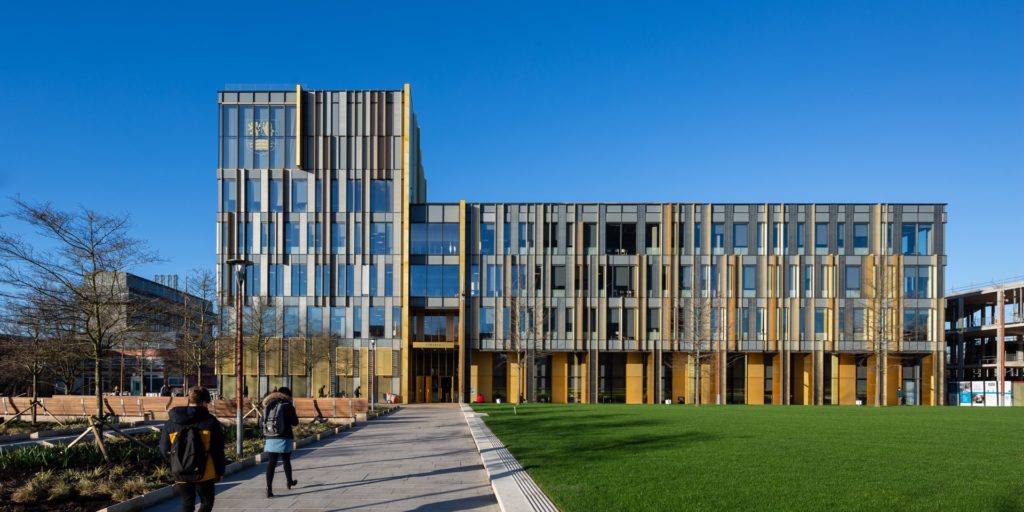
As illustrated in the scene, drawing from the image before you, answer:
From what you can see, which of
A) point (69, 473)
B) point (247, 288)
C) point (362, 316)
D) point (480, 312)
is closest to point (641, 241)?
point (480, 312)

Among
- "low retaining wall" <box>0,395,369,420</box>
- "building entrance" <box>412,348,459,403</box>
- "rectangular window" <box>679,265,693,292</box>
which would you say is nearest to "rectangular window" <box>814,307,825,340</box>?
"rectangular window" <box>679,265,693,292</box>

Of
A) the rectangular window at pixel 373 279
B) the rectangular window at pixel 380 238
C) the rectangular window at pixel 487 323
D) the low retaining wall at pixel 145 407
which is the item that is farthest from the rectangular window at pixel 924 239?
the low retaining wall at pixel 145 407

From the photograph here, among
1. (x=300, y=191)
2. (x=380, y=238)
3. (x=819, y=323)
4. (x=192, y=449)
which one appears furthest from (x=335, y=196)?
(x=192, y=449)

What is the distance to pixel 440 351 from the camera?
5906 cm

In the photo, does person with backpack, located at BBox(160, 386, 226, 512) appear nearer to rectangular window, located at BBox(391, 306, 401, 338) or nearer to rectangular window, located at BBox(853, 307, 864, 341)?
rectangular window, located at BBox(391, 306, 401, 338)

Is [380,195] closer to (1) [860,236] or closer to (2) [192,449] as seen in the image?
(1) [860,236]

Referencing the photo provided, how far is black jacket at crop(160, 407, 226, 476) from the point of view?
8844mm

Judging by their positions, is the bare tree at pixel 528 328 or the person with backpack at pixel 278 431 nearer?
the person with backpack at pixel 278 431

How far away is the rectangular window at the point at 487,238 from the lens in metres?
57.6

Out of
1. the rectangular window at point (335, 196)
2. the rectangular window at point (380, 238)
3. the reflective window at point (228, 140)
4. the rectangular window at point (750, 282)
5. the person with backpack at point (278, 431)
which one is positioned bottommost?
the person with backpack at point (278, 431)

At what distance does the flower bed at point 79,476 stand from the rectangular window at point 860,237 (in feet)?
166

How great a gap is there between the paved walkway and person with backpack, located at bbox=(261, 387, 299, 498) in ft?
1.50

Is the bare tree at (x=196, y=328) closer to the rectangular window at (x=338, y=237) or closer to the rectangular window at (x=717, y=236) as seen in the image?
the rectangular window at (x=338, y=237)

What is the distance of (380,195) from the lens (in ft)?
186
